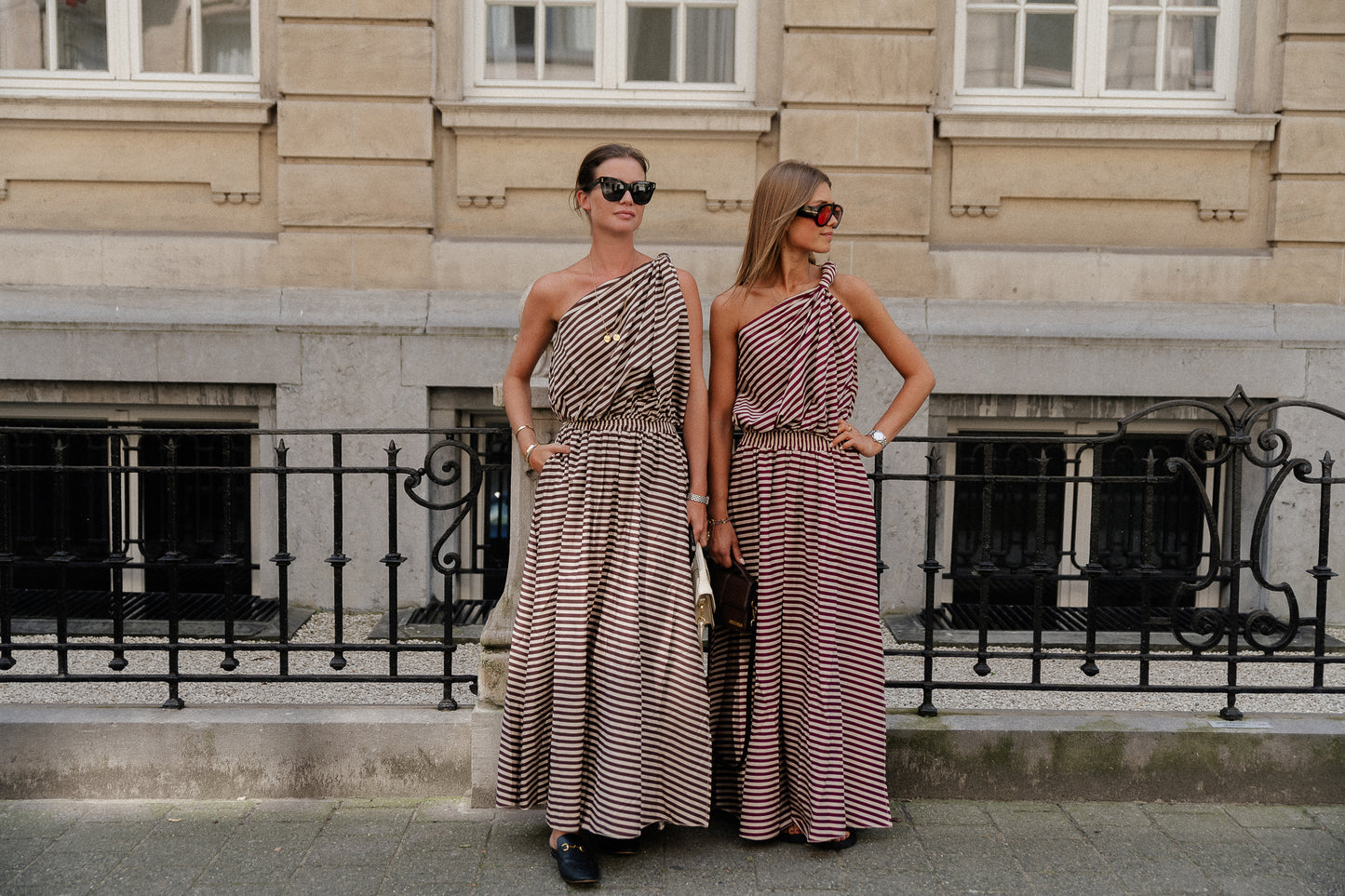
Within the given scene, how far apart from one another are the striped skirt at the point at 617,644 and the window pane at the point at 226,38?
5.32 m

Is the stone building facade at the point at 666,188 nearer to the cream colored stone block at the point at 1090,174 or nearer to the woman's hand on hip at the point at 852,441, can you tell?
the cream colored stone block at the point at 1090,174

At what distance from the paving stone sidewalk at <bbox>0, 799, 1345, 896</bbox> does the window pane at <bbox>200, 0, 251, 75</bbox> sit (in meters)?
5.19

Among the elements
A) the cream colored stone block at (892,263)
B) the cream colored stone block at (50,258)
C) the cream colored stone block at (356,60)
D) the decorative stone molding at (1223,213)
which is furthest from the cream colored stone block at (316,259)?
the decorative stone molding at (1223,213)

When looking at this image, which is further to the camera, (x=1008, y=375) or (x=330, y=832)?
(x=1008, y=375)

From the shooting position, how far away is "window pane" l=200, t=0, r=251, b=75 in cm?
762

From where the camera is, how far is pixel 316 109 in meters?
7.23

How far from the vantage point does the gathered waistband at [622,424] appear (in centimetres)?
362

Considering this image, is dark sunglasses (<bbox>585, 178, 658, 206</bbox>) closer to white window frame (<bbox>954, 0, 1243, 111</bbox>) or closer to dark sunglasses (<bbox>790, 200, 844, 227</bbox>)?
dark sunglasses (<bbox>790, 200, 844, 227</bbox>)

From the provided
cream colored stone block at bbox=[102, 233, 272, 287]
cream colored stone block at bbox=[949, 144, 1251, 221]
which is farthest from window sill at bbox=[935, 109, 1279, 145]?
cream colored stone block at bbox=[102, 233, 272, 287]

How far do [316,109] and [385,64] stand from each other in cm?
52

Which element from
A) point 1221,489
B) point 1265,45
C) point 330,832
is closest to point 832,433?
point 330,832

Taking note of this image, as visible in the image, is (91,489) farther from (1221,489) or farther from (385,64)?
(1221,489)

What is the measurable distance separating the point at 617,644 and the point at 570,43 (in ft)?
17.3

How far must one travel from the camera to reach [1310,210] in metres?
7.34
